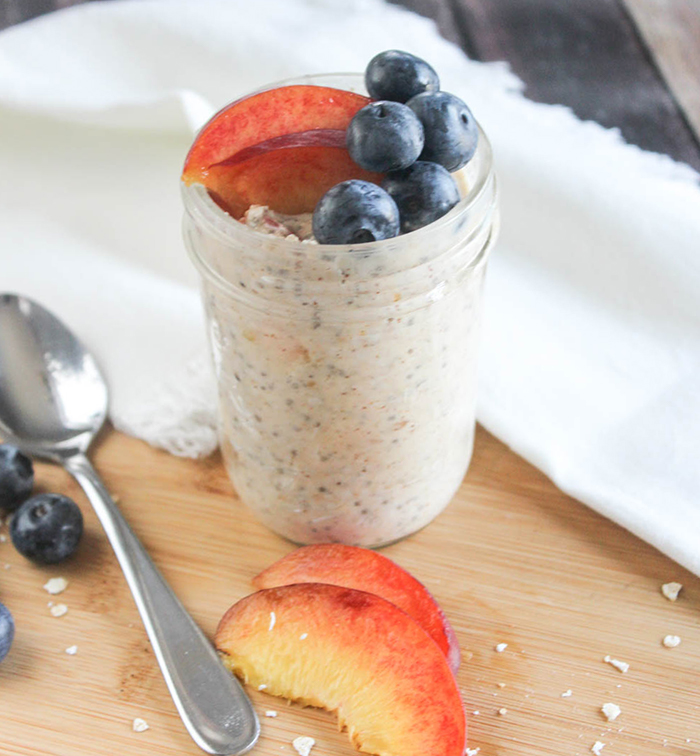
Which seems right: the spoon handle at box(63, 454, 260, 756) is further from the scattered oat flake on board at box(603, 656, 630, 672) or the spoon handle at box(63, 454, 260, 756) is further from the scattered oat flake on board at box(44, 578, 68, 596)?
the scattered oat flake on board at box(603, 656, 630, 672)

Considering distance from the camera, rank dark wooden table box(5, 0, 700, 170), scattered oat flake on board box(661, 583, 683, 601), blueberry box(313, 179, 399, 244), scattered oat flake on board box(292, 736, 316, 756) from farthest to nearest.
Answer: dark wooden table box(5, 0, 700, 170)
scattered oat flake on board box(661, 583, 683, 601)
scattered oat flake on board box(292, 736, 316, 756)
blueberry box(313, 179, 399, 244)

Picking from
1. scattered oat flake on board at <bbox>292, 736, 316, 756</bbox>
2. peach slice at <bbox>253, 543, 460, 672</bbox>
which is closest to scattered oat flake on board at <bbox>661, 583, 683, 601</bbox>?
peach slice at <bbox>253, 543, 460, 672</bbox>

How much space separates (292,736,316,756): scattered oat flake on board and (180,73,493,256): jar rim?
50 cm

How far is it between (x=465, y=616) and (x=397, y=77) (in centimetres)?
61

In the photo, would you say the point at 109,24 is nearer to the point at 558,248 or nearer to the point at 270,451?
the point at 558,248

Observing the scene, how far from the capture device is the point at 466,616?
1.16 metres

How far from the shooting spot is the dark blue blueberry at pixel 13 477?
4.10 feet

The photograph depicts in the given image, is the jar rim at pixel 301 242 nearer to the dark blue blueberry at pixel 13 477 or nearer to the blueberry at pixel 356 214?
the blueberry at pixel 356 214

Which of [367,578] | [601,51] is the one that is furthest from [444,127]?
[601,51]

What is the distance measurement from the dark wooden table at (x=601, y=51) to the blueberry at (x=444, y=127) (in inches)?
34.6

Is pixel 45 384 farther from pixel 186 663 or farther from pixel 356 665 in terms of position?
pixel 356 665

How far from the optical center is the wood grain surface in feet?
3.41

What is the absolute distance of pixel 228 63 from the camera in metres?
1.75

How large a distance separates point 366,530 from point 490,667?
22cm
